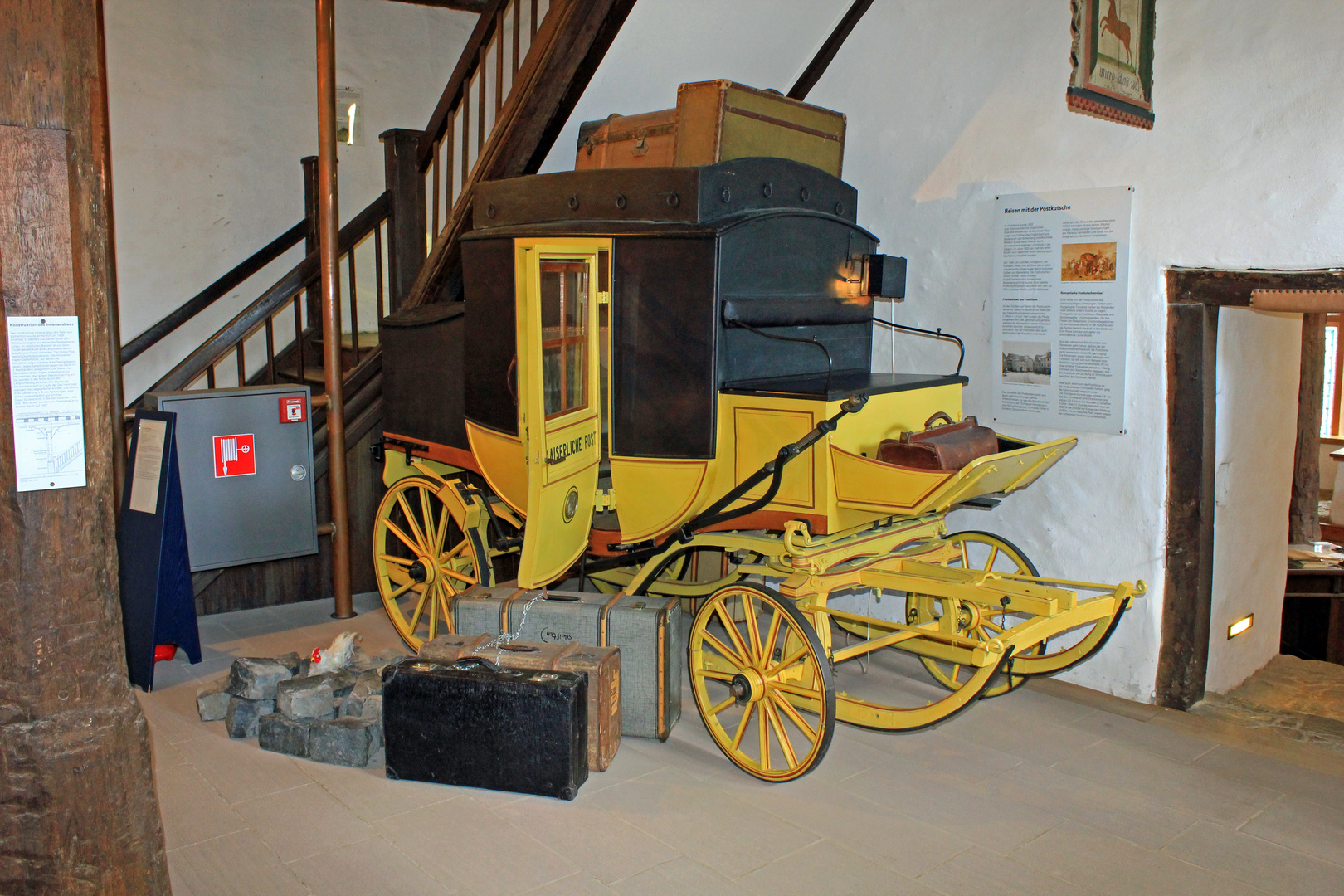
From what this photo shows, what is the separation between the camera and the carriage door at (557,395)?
3666 millimetres

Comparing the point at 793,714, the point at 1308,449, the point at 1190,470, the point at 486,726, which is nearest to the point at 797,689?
the point at 793,714

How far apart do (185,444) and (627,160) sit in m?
2.40

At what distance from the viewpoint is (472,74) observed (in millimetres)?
5598

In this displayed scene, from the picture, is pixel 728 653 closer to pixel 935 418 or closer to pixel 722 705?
pixel 722 705

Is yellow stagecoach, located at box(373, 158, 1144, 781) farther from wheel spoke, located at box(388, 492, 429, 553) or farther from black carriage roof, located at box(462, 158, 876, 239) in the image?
wheel spoke, located at box(388, 492, 429, 553)

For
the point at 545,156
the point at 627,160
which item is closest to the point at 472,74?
the point at 545,156

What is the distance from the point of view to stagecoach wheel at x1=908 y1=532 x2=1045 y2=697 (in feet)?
12.7

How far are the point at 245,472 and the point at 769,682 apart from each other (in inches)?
111

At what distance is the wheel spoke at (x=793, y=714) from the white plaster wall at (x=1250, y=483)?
1926mm

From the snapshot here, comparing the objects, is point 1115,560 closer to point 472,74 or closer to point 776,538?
point 776,538

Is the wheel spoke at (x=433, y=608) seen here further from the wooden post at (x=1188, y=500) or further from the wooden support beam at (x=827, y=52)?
the wooden post at (x=1188, y=500)

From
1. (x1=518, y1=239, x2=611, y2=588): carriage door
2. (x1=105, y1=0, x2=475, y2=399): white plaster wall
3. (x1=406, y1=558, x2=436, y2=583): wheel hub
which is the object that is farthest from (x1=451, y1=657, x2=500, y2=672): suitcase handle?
(x1=105, y1=0, x2=475, y2=399): white plaster wall

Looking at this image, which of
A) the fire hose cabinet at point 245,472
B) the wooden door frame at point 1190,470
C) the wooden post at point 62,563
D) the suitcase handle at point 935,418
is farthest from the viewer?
the fire hose cabinet at point 245,472

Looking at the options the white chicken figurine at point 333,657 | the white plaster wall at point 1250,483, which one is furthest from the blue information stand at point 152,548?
the white plaster wall at point 1250,483
